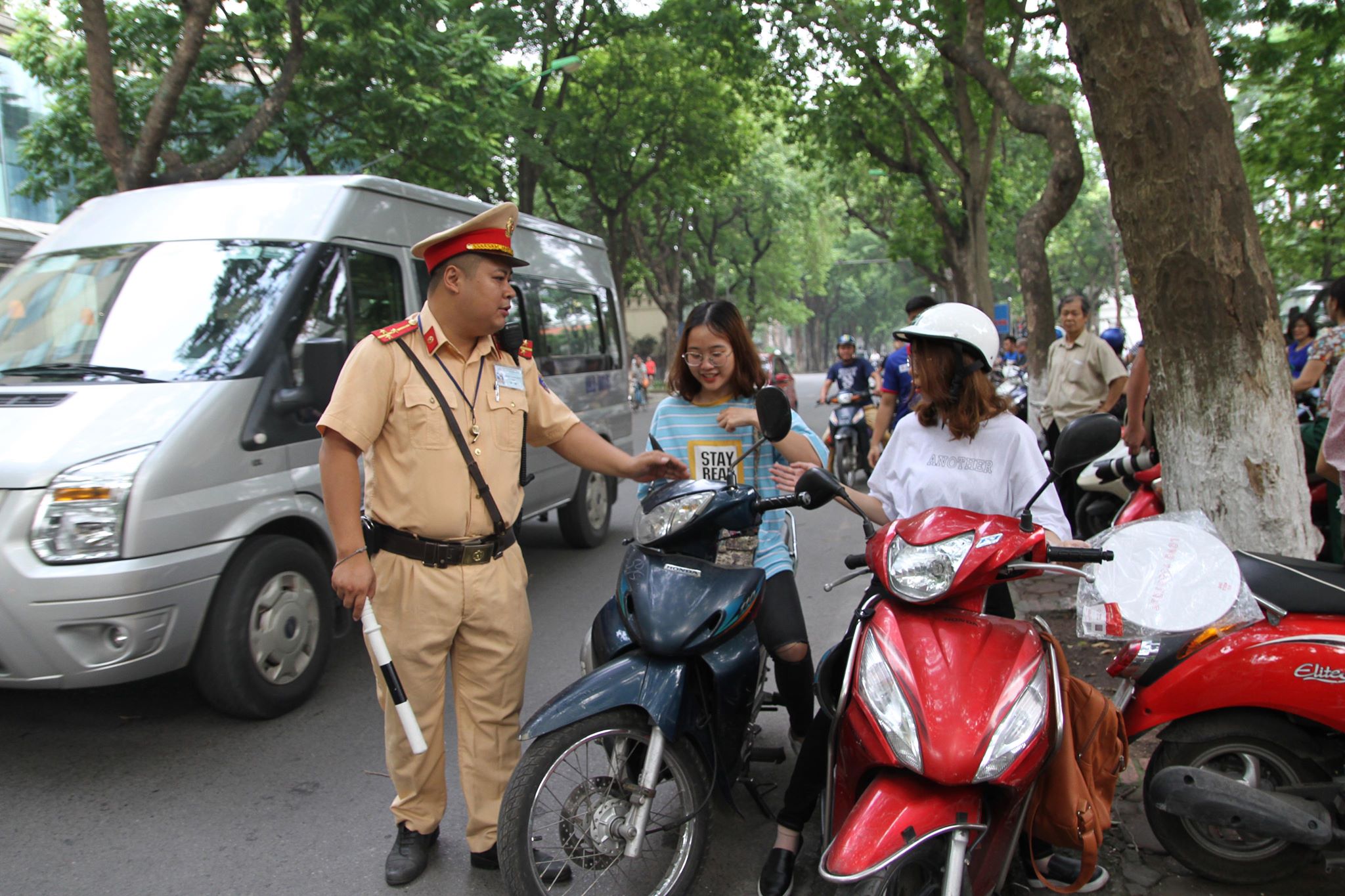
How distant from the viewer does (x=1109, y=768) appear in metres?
2.57

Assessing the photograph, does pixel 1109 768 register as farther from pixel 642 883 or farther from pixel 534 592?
pixel 534 592

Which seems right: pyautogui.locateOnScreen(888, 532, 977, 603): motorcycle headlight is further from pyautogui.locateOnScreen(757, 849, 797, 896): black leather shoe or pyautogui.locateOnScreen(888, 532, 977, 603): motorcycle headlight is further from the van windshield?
the van windshield

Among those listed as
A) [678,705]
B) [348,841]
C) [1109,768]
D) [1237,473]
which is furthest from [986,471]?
[348,841]

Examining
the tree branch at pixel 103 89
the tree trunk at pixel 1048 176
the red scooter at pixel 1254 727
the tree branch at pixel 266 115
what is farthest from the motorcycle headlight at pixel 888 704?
the tree branch at pixel 266 115

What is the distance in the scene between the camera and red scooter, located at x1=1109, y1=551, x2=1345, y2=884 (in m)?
2.57

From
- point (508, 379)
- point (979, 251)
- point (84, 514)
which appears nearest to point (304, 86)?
point (979, 251)

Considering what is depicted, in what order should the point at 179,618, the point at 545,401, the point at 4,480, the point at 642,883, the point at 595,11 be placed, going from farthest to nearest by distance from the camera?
the point at 595,11
the point at 179,618
the point at 4,480
the point at 545,401
the point at 642,883

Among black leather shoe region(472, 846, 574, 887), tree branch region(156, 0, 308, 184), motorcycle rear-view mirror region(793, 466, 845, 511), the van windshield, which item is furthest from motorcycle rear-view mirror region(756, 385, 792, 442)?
tree branch region(156, 0, 308, 184)

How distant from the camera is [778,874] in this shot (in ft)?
8.74

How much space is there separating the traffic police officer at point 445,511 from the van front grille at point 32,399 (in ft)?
5.90

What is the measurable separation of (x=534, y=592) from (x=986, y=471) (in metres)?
4.02

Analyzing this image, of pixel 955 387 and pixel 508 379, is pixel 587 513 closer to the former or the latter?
pixel 508 379

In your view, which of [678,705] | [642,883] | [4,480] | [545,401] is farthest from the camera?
[4,480]

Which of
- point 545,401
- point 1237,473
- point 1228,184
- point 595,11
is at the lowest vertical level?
point 1237,473
